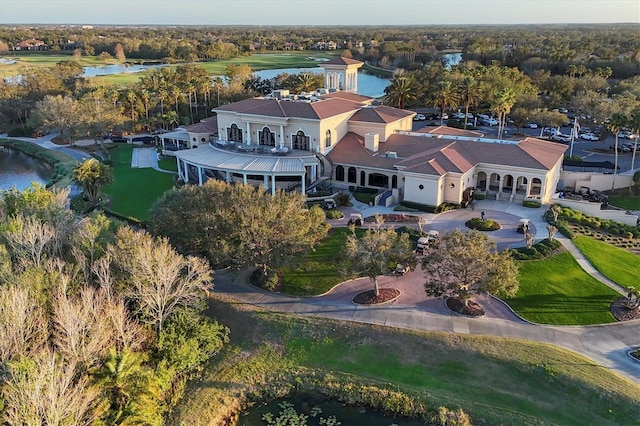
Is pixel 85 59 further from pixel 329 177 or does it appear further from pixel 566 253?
pixel 566 253

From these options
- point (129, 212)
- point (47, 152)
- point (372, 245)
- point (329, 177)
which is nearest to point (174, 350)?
point (372, 245)

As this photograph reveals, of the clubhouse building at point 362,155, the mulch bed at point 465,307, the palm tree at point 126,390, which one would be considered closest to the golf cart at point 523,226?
the clubhouse building at point 362,155

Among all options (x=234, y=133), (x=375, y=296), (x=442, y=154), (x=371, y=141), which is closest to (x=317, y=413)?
(x=375, y=296)

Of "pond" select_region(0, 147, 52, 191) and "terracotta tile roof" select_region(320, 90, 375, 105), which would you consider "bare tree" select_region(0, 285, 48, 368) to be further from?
"terracotta tile roof" select_region(320, 90, 375, 105)

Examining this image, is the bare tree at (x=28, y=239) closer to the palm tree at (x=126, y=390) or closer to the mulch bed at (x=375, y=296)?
the palm tree at (x=126, y=390)

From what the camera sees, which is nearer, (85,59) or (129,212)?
(129,212)
